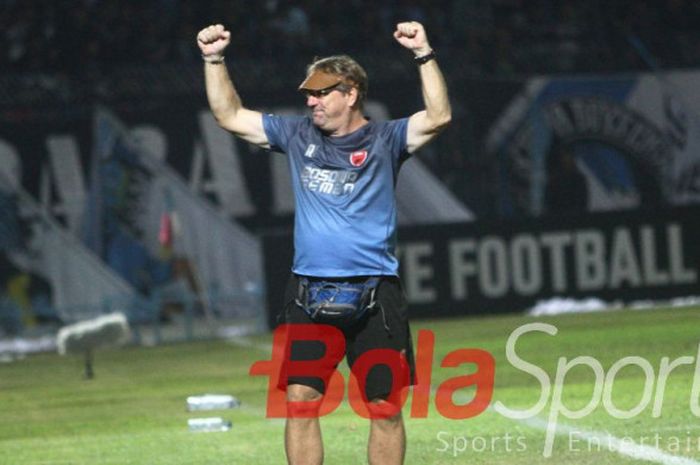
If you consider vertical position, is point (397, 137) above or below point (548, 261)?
above

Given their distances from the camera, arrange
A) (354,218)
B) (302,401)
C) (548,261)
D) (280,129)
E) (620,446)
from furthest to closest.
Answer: (548,261), (620,446), (280,129), (354,218), (302,401)

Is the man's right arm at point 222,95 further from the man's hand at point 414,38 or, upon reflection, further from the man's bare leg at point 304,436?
the man's bare leg at point 304,436

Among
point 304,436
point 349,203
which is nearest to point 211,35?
point 349,203

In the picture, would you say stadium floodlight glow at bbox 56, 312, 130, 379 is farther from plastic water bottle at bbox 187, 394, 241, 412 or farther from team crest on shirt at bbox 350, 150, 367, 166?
team crest on shirt at bbox 350, 150, 367, 166

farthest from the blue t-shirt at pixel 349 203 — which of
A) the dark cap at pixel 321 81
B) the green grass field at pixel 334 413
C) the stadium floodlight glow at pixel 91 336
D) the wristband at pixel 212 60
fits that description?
the stadium floodlight glow at pixel 91 336

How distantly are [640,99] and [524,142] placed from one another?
2.27m

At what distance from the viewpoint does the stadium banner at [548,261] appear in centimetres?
2194

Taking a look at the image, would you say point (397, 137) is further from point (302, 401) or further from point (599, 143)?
point (599, 143)

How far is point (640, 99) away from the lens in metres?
27.1

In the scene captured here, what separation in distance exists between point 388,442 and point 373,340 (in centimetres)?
44

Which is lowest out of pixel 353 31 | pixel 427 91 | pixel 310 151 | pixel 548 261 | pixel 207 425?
pixel 548 261

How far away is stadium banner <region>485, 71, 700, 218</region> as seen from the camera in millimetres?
26047

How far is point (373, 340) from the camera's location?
7.36 metres

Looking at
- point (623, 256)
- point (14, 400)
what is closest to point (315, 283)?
point (14, 400)
